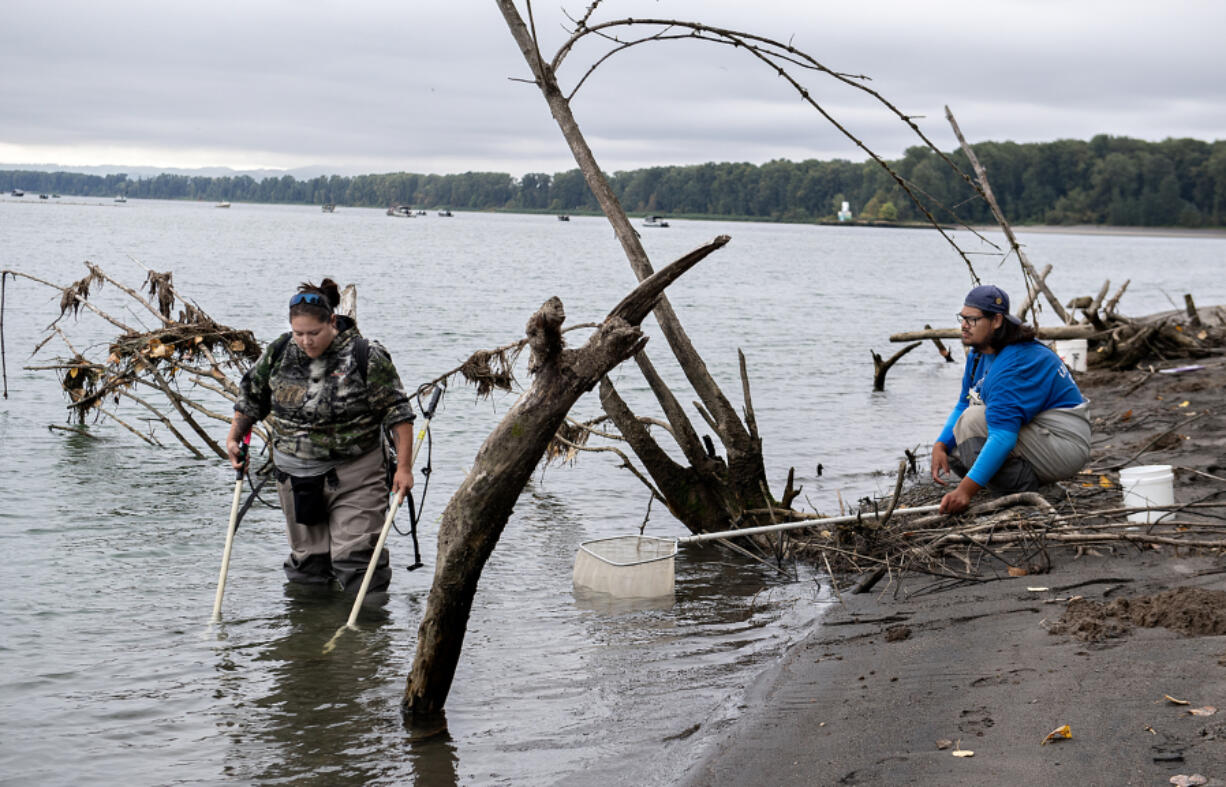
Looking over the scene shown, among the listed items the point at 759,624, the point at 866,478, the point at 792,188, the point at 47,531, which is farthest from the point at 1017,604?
the point at 792,188

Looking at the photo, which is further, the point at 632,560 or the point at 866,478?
the point at 866,478

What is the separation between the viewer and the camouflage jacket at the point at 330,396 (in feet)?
20.4

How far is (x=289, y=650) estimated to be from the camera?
6.36m

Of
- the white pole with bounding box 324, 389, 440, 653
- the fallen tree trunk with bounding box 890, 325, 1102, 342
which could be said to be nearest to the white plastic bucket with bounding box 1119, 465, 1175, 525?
the white pole with bounding box 324, 389, 440, 653

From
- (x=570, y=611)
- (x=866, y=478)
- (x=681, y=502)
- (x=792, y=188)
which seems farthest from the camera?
(x=792, y=188)

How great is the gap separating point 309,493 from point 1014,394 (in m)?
3.96

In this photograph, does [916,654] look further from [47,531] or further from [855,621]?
[47,531]

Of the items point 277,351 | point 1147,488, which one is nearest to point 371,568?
point 277,351

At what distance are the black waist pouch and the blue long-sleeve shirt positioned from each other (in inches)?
141

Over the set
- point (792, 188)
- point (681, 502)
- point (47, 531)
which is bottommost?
point (47, 531)

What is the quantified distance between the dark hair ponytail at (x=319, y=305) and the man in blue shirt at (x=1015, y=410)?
339 cm

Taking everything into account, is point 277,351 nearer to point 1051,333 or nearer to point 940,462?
point 940,462

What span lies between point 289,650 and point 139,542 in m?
3.52

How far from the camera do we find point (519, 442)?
171 inches
